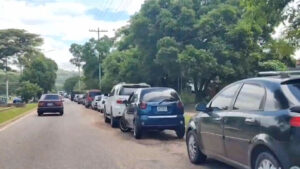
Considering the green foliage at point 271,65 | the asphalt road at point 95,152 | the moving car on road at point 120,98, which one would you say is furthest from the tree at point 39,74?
the asphalt road at point 95,152

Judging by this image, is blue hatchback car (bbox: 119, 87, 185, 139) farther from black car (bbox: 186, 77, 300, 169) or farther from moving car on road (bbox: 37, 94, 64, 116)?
moving car on road (bbox: 37, 94, 64, 116)

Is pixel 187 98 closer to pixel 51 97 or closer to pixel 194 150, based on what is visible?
pixel 51 97

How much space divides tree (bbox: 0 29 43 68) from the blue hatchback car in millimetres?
62149

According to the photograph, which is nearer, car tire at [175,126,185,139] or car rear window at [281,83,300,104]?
car rear window at [281,83,300,104]

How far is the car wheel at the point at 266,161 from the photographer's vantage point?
224 inches

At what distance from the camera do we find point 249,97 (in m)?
6.75

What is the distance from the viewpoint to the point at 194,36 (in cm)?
3253

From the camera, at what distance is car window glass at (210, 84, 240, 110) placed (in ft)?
24.3

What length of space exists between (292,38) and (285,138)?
17.8 feet

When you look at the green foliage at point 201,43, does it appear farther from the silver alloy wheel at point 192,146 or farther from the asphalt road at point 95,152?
the silver alloy wheel at point 192,146

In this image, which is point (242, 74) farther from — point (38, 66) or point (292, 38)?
point (38, 66)

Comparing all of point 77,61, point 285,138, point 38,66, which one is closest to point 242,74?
point 285,138

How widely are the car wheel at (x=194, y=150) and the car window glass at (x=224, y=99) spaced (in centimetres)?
105

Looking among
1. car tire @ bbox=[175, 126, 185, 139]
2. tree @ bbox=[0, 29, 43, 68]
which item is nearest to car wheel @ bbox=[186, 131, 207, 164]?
car tire @ bbox=[175, 126, 185, 139]
